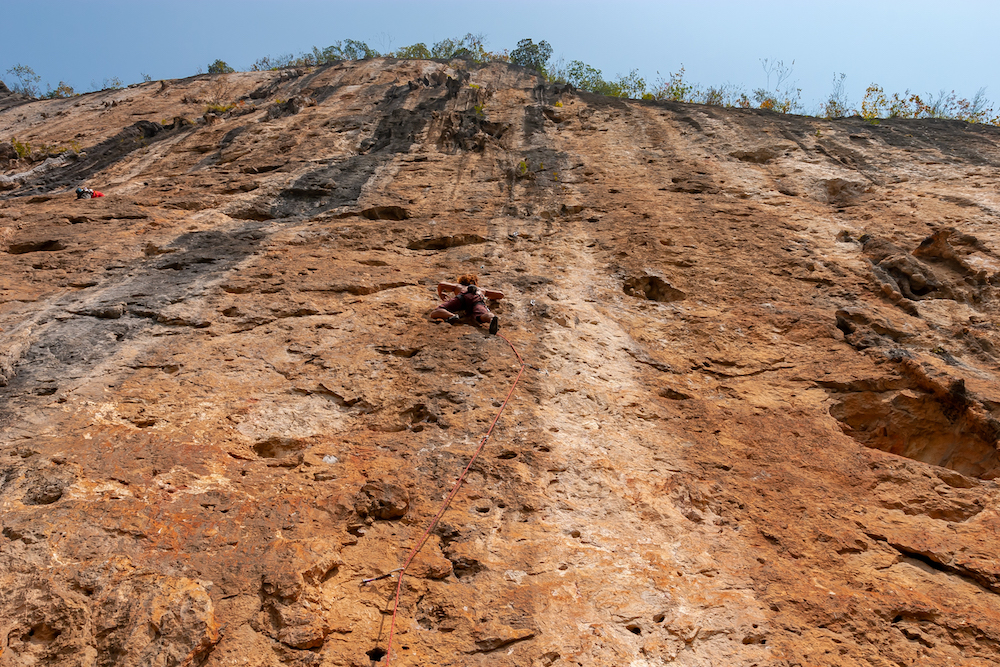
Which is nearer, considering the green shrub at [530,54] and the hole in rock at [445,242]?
the hole in rock at [445,242]

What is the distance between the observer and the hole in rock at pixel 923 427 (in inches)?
178

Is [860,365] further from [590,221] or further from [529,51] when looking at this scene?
[529,51]

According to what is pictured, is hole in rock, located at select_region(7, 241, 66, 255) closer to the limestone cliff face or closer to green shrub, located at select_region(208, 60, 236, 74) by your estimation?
the limestone cliff face

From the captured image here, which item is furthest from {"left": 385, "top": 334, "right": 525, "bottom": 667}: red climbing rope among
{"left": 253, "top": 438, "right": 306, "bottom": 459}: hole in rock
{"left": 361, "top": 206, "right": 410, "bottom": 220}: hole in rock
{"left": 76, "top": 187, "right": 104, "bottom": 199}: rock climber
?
{"left": 76, "top": 187, "right": 104, "bottom": 199}: rock climber

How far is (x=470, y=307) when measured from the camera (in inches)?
227

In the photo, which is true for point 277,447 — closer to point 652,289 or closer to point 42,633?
point 42,633

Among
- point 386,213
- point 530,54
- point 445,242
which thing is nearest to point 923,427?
point 445,242

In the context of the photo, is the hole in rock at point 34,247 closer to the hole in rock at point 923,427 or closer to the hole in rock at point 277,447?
the hole in rock at point 277,447

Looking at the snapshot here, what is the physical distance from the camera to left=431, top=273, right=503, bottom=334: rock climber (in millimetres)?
5633

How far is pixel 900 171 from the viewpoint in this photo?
845 cm

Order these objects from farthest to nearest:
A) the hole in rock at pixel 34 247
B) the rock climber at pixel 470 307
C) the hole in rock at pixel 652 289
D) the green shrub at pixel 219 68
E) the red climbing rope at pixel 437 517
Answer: the green shrub at pixel 219 68, the hole in rock at pixel 34 247, the hole in rock at pixel 652 289, the rock climber at pixel 470 307, the red climbing rope at pixel 437 517

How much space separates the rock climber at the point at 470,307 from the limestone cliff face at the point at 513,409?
0.16m

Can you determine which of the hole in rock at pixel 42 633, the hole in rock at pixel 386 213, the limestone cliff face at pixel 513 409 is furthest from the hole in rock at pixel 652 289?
the hole in rock at pixel 42 633

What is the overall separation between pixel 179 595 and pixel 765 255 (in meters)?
6.42
